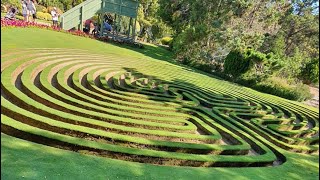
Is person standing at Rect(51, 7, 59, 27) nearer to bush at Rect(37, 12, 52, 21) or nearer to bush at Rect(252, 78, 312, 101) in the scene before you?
bush at Rect(37, 12, 52, 21)

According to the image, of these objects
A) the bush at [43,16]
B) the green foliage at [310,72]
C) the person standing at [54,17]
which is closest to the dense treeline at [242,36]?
the green foliage at [310,72]

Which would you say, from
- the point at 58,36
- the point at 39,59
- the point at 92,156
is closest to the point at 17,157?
the point at 92,156

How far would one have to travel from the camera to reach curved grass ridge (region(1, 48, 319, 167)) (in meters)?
7.50

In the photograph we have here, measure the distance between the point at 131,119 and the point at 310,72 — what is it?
32.0 meters

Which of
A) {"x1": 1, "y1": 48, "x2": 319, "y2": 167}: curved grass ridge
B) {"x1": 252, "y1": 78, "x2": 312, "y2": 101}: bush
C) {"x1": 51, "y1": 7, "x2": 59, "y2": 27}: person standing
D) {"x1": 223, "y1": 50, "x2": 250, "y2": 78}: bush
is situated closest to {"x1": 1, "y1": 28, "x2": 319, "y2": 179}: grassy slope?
{"x1": 1, "y1": 48, "x2": 319, "y2": 167}: curved grass ridge

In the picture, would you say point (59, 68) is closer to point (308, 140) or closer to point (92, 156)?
point (92, 156)

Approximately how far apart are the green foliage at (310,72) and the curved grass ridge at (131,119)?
68.1 ft

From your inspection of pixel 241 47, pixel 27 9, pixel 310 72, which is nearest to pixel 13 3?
pixel 27 9

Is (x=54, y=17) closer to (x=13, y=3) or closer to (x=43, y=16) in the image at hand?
(x=13, y=3)

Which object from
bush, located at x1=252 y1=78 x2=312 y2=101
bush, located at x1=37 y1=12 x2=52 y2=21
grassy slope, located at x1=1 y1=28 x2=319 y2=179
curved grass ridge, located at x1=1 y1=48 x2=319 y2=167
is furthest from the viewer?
bush, located at x1=37 y1=12 x2=52 y2=21

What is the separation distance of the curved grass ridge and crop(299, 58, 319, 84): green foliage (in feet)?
68.1

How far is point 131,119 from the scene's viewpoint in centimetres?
966

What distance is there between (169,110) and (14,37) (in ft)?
35.9

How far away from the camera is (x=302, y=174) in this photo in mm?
8898
